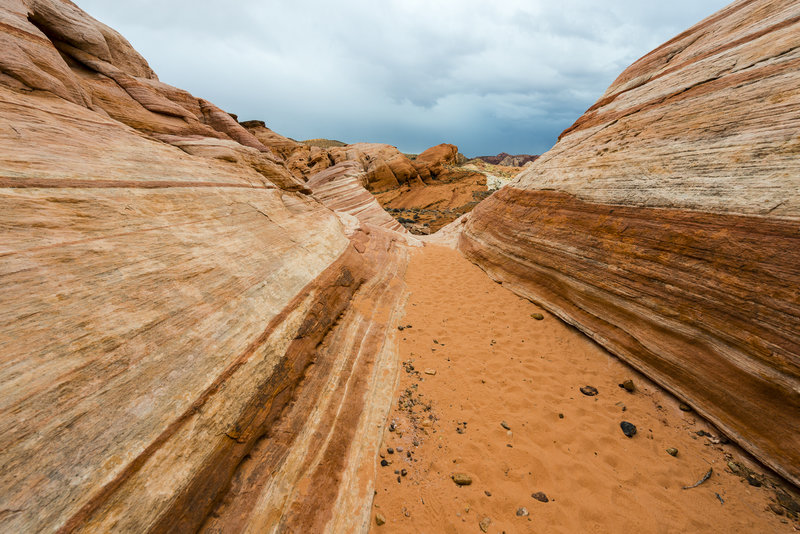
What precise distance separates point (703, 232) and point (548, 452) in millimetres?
3947

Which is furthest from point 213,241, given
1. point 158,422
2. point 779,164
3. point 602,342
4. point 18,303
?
point 779,164

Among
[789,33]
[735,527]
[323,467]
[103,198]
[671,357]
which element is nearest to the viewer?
[735,527]

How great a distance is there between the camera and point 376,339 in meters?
5.27

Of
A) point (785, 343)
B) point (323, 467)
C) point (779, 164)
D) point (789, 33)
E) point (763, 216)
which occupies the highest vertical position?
point (789, 33)

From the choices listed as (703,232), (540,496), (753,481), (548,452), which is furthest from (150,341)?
(703,232)

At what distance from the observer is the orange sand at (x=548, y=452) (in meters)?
2.79

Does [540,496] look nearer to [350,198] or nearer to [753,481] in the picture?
[753,481]

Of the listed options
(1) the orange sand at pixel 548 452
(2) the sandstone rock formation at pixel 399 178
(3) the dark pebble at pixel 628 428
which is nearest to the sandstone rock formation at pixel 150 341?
(1) the orange sand at pixel 548 452

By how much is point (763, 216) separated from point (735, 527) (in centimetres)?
366

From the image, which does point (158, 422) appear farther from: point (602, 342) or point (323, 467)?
point (602, 342)

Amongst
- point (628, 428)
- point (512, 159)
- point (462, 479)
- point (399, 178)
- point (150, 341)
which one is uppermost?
point (512, 159)

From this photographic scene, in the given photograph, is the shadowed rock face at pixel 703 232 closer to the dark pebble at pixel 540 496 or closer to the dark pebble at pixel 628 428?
the dark pebble at pixel 628 428

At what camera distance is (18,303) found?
88.7 inches

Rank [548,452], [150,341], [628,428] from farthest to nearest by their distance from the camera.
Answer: [628,428] < [548,452] < [150,341]
